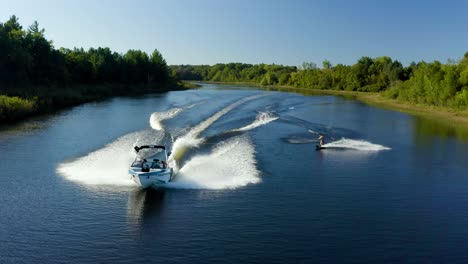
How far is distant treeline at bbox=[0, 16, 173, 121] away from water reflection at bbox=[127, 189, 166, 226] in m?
27.8

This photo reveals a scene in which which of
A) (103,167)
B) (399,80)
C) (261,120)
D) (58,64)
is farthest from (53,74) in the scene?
(399,80)

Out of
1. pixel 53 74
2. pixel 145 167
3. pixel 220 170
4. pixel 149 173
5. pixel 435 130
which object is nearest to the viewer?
pixel 149 173

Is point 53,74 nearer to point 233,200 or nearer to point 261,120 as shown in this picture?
point 261,120

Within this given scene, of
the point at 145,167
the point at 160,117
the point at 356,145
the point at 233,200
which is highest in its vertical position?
the point at 160,117

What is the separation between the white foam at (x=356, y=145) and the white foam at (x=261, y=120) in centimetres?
961

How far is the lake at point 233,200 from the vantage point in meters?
16.0

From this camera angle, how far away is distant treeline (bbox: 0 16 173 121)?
53250 millimetres

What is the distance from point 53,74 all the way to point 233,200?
63525 millimetres

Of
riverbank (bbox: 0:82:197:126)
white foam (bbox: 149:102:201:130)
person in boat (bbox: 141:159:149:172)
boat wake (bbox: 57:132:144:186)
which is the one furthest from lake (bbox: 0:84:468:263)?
riverbank (bbox: 0:82:197:126)

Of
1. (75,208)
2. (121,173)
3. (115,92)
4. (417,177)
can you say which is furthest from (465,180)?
(115,92)

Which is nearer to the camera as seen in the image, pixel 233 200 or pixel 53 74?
pixel 233 200

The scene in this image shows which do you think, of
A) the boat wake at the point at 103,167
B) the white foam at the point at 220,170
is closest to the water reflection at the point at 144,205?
the white foam at the point at 220,170

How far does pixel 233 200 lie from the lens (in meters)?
21.2

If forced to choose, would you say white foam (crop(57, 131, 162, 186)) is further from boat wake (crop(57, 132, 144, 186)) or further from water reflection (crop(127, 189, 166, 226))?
water reflection (crop(127, 189, 166, 226))
